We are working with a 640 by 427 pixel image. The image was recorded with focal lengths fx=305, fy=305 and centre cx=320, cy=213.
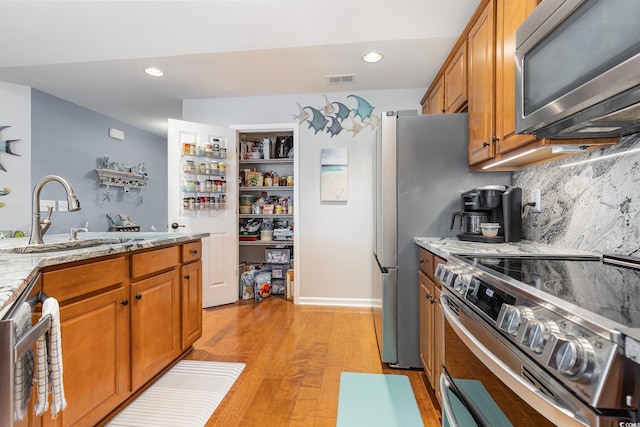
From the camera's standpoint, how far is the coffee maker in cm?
176

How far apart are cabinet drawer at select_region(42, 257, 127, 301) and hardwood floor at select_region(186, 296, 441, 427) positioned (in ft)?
2.89

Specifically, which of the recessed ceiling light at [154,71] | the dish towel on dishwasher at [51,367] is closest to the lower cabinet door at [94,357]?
the dish towel on dishwasher at [51,367]

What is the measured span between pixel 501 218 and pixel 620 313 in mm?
1382

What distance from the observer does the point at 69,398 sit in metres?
1.24

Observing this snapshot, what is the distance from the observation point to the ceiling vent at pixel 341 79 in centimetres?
302

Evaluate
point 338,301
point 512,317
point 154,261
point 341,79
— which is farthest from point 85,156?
point 512,317

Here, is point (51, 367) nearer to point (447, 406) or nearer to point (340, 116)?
point (447, 406)

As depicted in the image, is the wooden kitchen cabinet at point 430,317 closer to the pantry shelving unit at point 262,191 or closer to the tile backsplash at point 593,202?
the tile backsplash at point 593,202

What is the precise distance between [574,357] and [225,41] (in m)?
2.87

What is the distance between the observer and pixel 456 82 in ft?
7.41

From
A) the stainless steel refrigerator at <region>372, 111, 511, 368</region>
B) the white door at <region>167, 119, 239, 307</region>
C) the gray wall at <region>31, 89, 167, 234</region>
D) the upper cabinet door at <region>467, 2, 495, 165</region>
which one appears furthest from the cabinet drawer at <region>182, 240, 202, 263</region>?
the gray wall at <region>31, 89, 167, 234</region>

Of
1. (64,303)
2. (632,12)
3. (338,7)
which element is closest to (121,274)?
(64,303)

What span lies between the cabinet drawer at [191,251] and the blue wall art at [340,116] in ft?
6.19

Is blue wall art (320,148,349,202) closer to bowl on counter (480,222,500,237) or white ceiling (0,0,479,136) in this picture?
white ceiling (0,0,479,136)
